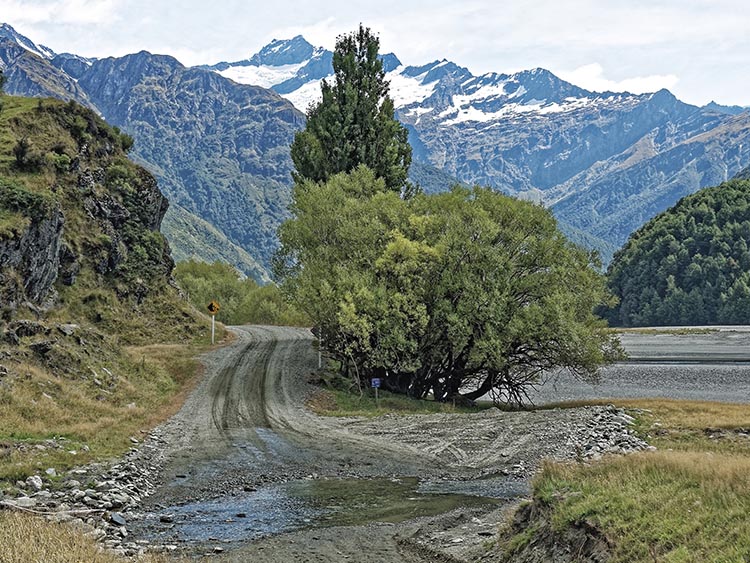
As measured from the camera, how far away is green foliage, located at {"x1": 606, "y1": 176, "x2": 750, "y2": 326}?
180 m

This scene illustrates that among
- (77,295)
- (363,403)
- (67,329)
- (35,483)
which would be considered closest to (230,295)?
(77,295)

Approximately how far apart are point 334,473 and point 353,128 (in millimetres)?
41102

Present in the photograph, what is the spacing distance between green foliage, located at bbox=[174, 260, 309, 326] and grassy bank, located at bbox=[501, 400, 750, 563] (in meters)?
86.1

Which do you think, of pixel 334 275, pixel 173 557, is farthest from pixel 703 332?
pixel 173 557

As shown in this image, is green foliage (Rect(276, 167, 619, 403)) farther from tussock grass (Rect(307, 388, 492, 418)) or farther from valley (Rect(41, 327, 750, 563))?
valley (Rect(41, 327, 750, 563))

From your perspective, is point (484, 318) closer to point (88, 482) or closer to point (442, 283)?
point (442, 283)

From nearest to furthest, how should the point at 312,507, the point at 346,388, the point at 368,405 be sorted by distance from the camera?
the point at 312,507 < the point at 368,405 < the point at 346,388

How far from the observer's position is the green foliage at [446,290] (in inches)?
1770

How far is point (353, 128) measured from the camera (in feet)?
200

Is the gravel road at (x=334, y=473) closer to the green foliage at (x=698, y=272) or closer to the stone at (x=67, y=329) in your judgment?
the stone at (x=67, y=329)

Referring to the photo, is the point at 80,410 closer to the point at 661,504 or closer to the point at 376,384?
the point at 376,384

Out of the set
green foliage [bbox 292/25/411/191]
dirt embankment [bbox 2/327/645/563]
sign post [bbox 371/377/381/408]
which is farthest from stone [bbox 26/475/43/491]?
green foliage [bbox 292/25/411/191]

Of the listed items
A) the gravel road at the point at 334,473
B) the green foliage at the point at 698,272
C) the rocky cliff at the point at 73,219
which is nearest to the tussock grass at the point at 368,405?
the gravel road at the point at 334,473

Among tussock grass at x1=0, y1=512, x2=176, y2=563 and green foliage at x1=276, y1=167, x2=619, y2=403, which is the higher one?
green foliage at x1=276, y1=167, x2=619, y2=403
